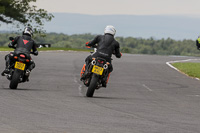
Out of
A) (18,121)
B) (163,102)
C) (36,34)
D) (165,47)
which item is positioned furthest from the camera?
(165,47)

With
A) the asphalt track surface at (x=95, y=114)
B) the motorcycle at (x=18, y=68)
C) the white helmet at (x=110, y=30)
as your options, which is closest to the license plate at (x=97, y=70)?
the asphalt track surface at (x=95, y=114)

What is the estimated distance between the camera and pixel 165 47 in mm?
172875

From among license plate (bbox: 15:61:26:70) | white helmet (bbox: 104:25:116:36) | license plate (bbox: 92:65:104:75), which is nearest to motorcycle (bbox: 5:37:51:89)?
license plate (bbox: 15:61:26:70)

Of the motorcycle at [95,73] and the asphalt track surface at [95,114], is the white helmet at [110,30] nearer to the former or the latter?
the motorcycle at [95,73]

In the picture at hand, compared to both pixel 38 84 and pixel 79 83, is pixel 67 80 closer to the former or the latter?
pixel 79 83

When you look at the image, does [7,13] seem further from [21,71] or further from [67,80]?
[21,71]

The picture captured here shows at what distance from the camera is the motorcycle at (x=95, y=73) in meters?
13.9

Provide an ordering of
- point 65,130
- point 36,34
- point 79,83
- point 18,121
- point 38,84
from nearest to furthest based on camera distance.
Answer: point 65,130, point 18,121, point 38,84, point 79,83, point 36,34

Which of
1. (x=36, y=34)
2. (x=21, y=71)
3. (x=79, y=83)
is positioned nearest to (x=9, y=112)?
(x=21, y=71)

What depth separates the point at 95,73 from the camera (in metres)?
13.9

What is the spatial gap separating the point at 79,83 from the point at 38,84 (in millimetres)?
1953

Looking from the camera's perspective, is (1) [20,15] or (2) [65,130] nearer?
(2) [65,130]

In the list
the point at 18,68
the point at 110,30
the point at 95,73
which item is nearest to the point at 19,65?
the point at 18,68

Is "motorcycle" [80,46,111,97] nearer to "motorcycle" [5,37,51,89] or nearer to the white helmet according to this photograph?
the white helmet
